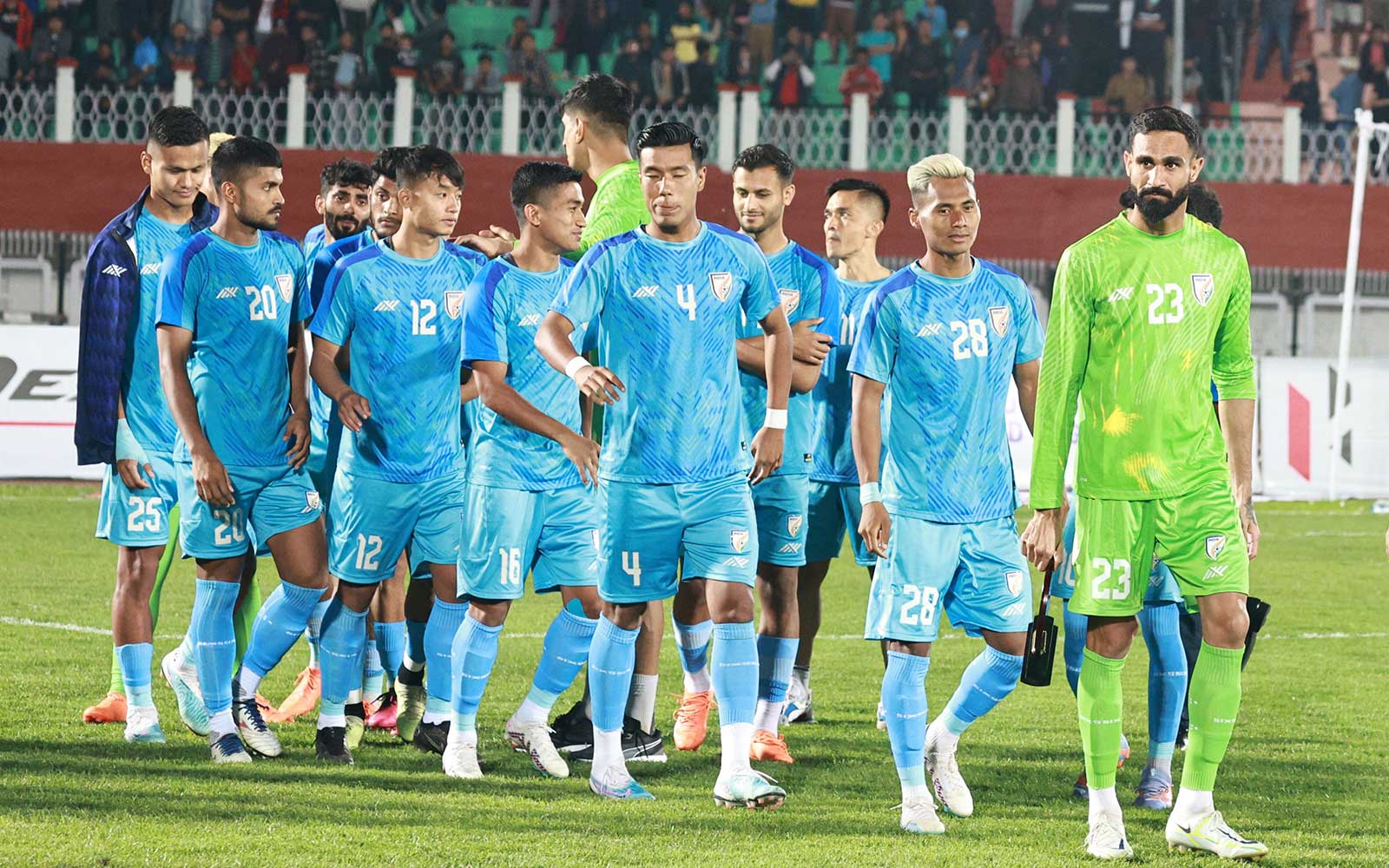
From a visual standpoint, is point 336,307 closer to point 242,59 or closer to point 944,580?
point 944,580

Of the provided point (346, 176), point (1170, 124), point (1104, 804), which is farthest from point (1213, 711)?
point (346, 176)

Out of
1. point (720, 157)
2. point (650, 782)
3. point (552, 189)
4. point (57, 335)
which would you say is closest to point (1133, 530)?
point (650, 782)

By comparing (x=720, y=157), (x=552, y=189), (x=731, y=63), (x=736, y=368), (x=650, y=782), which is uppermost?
(x=731, y=63)

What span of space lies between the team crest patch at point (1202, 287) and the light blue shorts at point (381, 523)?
2562 mm

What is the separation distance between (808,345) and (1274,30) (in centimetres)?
2121

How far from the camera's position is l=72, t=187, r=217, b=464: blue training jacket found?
6.21 meters

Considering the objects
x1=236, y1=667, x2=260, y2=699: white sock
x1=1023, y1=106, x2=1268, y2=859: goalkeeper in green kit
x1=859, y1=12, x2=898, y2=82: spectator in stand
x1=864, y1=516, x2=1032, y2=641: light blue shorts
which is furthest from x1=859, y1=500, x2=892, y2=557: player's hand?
x1=859, y1=12, x2=898, y2=82: spectator in stand

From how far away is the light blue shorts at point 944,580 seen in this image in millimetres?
5285

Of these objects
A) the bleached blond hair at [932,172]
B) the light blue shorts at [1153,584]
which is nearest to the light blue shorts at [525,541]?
the bleached blond hair at [932,172]

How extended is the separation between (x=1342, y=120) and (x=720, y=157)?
7.81 metres

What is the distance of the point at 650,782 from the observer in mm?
5836

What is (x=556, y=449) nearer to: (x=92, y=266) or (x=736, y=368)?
(x=736, y=368)

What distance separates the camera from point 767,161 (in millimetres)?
6539

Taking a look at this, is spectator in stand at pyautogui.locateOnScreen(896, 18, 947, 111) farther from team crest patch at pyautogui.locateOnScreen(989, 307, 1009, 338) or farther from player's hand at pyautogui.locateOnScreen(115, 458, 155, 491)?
team crest patch at pyautogui.locateOnScreen(989, 307, 1009, 338)
